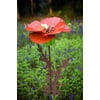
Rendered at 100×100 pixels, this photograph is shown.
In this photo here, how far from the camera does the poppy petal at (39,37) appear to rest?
273cm

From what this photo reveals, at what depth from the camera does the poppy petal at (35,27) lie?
2738mm

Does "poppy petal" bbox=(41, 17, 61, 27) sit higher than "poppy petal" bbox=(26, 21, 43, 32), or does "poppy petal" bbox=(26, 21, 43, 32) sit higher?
"poppy petal" bbox=(41, 17, 61, 27)

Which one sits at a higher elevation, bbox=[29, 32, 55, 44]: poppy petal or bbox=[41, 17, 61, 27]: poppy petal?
bbox=[41, 17, 61, 27]: poppy petal

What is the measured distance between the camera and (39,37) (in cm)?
273

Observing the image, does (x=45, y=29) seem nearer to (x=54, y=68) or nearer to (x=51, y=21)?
(x=51, y=21)

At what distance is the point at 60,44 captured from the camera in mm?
2760

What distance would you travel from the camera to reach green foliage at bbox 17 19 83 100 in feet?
9.00

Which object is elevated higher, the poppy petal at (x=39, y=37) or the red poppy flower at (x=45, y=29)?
the red poppy flower at (x=45, y=29)

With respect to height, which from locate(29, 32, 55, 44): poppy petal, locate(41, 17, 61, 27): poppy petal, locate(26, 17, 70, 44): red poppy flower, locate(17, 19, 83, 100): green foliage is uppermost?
locate(41, 17, 61, 27): poppy petal

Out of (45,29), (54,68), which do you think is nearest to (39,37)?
(45,29)

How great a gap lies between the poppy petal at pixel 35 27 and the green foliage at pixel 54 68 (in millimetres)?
34

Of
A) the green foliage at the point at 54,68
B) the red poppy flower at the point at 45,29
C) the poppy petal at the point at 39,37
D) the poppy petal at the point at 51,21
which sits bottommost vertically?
the green foliage at the point at 54,68

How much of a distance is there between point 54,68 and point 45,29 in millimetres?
219
